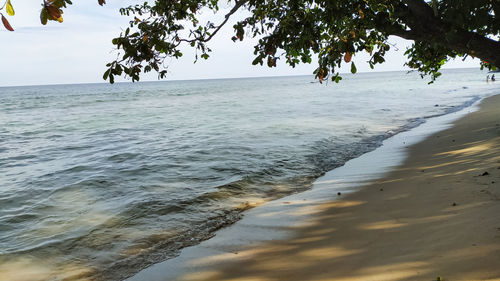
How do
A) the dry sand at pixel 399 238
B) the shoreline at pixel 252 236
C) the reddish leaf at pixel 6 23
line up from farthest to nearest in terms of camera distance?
the shoreline at pixel 252 236
the dry sand at pixel 399 238
the reddish leaf at pixel 6 23

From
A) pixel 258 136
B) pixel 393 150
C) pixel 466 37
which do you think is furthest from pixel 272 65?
pixel 258 136

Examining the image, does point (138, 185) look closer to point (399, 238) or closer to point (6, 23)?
point (399, 238)

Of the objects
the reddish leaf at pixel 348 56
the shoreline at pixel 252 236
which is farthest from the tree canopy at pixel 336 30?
the shoreline at pixel 252 236

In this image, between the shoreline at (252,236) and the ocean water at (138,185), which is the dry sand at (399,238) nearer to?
the shoreline at (252,236)

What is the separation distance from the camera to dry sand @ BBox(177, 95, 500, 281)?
155 inches

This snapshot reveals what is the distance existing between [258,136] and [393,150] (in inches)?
243

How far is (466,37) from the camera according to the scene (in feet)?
13.5

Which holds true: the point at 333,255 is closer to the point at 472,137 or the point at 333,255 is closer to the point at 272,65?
the point at 272,65

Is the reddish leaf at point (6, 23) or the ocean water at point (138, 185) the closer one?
the reddish leaf at point (6, 23)

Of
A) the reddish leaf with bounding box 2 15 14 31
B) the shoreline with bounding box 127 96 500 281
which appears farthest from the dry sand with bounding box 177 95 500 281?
the reddish leaf with bounding box 2 15 14 31

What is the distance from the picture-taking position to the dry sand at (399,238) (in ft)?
12.9

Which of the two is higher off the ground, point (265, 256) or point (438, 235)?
point (438, 235)

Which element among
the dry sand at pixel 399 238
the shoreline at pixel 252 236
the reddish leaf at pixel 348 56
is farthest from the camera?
the shoreline at pixel 252 236

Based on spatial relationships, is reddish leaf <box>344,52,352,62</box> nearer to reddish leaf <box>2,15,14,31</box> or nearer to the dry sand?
the dry sand
